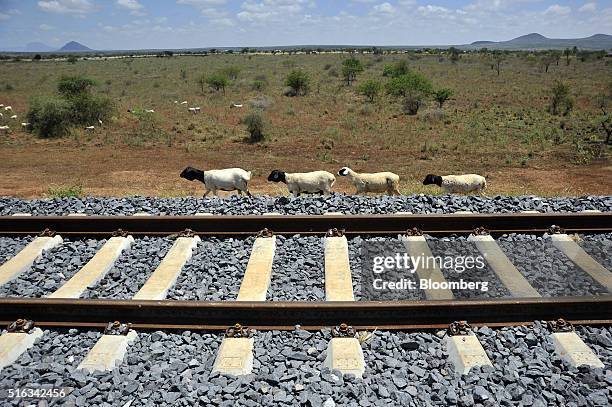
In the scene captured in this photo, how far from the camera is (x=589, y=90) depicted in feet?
128

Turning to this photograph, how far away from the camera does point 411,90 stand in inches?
1253

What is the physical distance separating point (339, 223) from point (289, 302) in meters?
2.20

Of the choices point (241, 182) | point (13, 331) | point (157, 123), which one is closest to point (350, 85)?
point (157, 123)

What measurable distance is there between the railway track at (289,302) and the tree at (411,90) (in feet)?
76.0

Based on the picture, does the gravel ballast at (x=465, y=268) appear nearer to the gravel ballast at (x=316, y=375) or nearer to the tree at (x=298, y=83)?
the gravel ballast at (x=316, y=375)

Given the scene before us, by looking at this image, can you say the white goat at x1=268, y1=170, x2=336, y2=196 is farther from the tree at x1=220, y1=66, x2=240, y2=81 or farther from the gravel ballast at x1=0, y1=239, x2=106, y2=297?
the tree at x1=220, y1=66, x2=240, y2=81

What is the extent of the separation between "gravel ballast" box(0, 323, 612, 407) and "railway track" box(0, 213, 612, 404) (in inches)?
4.7

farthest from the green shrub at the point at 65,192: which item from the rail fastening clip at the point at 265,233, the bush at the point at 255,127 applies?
the bush at the point at 255,127

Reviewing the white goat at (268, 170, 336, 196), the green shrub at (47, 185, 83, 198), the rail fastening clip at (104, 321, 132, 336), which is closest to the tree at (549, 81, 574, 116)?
the white goat at (268, 170, 336, 196)

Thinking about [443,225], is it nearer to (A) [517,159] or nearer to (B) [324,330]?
(B) [324,330]

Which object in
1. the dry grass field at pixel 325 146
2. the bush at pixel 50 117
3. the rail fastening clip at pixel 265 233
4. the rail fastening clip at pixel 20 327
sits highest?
the rail fastening clip at pixel 265 233

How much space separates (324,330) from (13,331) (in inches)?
118

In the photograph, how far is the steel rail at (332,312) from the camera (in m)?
4.66

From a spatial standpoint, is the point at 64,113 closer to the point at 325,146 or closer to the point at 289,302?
the point at 325,146
